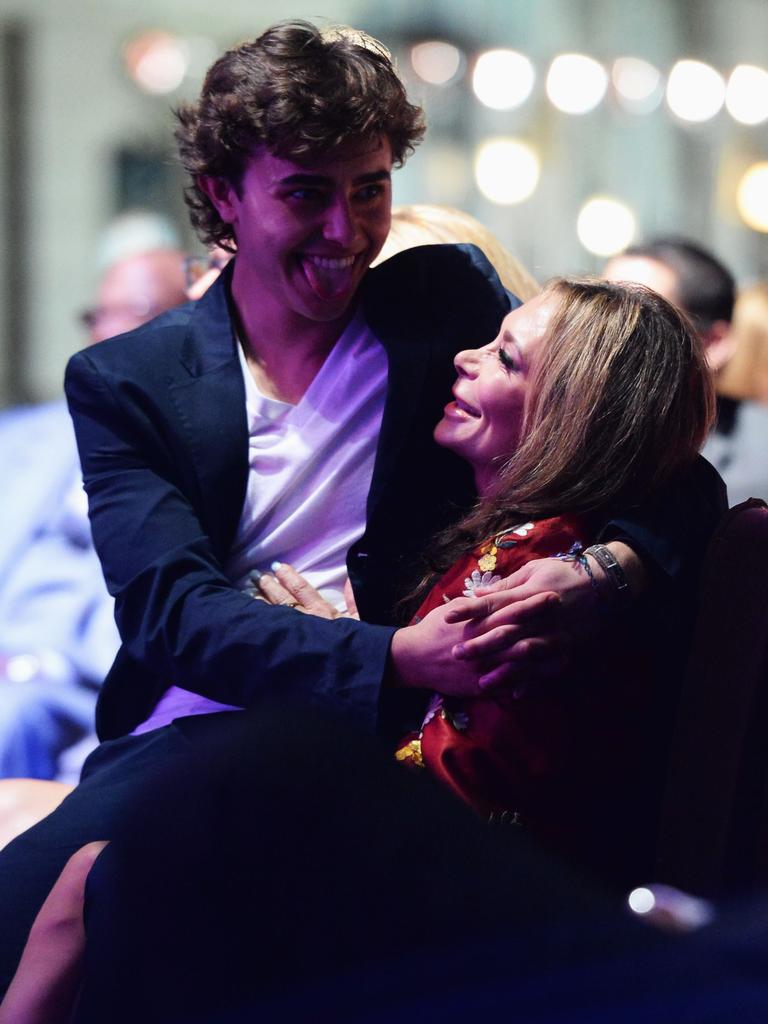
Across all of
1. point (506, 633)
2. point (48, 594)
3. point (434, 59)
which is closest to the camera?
point (506, 633)

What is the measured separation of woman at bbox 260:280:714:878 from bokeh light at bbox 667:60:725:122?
206 inches

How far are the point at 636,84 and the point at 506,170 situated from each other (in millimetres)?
666

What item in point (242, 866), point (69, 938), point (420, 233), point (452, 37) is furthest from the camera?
point (452, 37)

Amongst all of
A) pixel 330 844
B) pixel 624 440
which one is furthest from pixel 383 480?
pixel 330 844

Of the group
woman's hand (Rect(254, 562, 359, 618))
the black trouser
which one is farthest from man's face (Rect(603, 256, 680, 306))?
the black trouser

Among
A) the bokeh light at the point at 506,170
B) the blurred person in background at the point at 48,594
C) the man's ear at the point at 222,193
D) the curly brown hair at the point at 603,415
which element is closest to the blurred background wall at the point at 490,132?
the bokeh light at the point at 506,170

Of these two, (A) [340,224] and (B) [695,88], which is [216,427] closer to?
(A) [340,224]

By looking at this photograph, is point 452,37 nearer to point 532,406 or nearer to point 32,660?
point 32,660

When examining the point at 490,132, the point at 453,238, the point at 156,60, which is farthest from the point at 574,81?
the point at 453,238

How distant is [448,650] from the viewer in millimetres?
1349

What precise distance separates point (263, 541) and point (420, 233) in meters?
0.57

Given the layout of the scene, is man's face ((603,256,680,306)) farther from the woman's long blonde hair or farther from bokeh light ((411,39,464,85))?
bokeh light ((411,39,464,85))

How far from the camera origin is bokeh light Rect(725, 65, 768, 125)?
248 inches

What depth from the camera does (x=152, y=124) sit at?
6.42 metres
